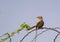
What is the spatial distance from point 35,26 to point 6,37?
28cm

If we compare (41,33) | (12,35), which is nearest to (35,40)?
(41,33)

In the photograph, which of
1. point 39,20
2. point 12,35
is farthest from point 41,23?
point 12,35

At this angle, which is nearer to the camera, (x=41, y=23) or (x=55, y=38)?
(x=55, y=38)

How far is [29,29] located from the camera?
75.9 inches

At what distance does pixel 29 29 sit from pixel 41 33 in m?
0.11

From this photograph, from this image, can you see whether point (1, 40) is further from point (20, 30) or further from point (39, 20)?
point (39, 20)

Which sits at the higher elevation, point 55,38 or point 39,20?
point 39,20

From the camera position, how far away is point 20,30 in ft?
6.27

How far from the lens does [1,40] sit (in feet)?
6.27

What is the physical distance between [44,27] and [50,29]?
86 millimetres

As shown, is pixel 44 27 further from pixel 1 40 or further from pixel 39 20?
pixel 1 40

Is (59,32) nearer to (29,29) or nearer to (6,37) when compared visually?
(29,29)

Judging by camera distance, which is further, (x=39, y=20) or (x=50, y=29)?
(x=39, y=20)

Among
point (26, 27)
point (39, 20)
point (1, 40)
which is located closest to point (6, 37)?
point (1, 40)
